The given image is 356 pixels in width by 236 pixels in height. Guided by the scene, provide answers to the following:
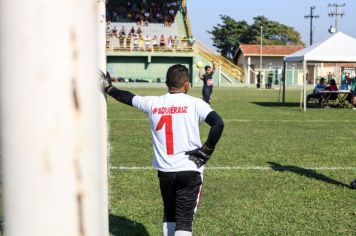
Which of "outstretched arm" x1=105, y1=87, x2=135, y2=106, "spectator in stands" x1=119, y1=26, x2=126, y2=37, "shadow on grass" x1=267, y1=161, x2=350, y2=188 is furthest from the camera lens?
"spectator in stands" x1=119, y1=26, x2=126, y2=37

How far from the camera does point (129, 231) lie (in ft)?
19.0

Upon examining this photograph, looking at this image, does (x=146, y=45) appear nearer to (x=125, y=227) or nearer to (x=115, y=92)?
(x=125, y=227)

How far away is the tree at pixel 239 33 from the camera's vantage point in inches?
3780

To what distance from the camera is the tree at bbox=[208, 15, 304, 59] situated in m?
96.0

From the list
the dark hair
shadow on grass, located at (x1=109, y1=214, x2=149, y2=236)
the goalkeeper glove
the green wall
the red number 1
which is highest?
the green wall

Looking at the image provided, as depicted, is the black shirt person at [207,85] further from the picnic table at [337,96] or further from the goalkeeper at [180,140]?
A: the goalkeeper at [180,140]

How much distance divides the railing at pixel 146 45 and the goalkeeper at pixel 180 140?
50.7 m

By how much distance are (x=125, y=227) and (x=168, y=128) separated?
1900 millimetres

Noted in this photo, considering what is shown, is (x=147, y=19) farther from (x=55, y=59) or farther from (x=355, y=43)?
(x=55, y=59)

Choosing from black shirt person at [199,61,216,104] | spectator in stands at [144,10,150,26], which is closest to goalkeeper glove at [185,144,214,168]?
black shirt person at [199,61,216,104]

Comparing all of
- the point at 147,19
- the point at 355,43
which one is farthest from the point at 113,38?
the point at 355,43

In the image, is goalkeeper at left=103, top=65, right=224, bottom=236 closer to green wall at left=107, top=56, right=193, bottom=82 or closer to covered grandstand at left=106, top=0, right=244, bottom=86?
covered grandstand at left=106, top=0, right=244, bottom=86

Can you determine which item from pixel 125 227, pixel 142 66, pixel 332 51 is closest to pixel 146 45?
pixel 142 66

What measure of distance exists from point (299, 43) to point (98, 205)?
106786 mm
